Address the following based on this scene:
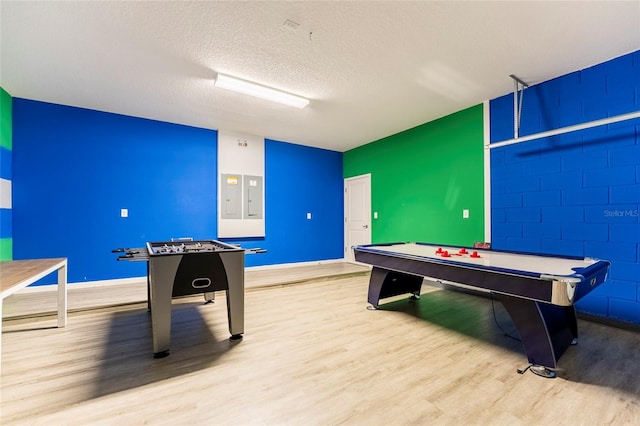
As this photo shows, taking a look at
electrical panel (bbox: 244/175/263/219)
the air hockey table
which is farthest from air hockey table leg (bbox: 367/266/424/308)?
electrical panel (bbox: 244/175/263/219)

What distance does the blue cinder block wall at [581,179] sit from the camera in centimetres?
273

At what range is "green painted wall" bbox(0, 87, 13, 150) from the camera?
343 cm

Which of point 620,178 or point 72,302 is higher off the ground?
point 620,178

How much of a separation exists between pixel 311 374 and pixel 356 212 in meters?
4.69

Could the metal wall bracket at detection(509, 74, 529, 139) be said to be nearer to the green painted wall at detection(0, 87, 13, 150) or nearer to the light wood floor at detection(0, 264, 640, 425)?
the light wood floor at detection(0, 264, 640, 425)

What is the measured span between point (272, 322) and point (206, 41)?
2837mm

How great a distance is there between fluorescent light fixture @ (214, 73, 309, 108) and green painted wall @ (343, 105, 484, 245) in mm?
2248

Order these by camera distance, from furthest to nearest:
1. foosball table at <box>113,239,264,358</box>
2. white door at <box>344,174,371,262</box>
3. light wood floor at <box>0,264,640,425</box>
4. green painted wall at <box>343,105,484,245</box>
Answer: white door at <box>344,174,371,262</box> → green painted wall at <box>343,105,484,245</box> → foosball table at <box>113,239,264,358</box> → light wood floor at <box>0,264,640,425</box>

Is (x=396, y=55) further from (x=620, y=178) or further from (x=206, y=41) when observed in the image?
(x=620, y=178)

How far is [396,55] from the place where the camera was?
276 cm

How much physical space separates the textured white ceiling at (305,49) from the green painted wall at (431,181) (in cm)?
61

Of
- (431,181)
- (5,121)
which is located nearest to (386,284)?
(431,181)

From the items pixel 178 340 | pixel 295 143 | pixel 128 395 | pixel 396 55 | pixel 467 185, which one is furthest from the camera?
pixel 295 143

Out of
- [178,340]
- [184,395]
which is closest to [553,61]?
[184,395]
